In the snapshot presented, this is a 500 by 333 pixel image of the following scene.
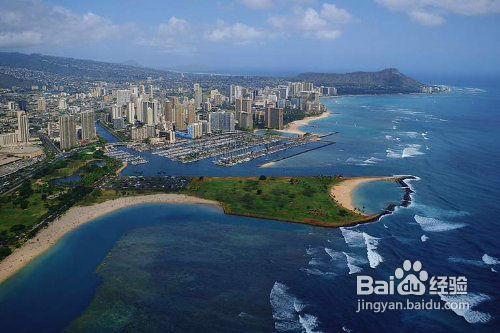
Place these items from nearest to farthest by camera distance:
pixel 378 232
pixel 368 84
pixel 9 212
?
pixel 378 232
pixel 9 212
pixel 368 84

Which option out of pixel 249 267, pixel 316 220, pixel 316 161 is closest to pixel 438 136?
pixel 316 161

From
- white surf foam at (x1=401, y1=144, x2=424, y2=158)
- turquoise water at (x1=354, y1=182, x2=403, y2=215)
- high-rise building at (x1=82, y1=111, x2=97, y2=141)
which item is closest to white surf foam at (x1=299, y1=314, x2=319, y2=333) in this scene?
turquoise water at (x1=354, y1=182, x2=403, y2=215)

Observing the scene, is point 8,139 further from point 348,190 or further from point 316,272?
point 316,272

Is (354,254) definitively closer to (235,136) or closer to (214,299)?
(214,299)

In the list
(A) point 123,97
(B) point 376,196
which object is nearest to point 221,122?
(A) point 123,97

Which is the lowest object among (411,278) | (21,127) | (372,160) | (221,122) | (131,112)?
(411,278)

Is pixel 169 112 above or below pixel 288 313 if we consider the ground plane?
above

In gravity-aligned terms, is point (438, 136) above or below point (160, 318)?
above
